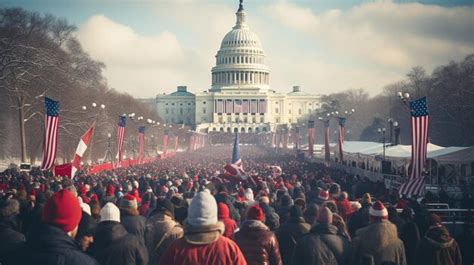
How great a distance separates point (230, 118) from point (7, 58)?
134 metres

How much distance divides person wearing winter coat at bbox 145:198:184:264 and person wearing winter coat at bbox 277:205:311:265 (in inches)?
50.7

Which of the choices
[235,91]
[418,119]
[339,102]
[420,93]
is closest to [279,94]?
[235,91]

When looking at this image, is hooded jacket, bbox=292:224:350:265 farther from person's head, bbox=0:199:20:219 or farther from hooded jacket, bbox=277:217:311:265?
person's head, bbox=0:199:20:219

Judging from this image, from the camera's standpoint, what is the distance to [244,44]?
579 feet

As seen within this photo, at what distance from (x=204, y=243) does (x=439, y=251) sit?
330 cm

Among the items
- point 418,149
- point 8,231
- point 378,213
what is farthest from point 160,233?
point 418,149

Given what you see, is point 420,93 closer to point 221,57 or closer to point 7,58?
point 7,58

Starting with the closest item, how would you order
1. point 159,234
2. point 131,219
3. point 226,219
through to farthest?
point 159,234, point 226,219, point 131,219

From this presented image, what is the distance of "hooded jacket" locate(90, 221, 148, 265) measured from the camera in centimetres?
618

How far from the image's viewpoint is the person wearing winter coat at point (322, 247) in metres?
6.21

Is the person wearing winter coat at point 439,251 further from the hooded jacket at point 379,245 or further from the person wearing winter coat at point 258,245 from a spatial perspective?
the person wearing winter coat at point 258,245

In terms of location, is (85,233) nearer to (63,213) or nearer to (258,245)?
(258,245)

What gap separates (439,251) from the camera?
6.82 m

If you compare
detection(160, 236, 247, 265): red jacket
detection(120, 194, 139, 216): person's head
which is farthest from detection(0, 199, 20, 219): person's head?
detection(160, 236, 247, 265): red jacket
